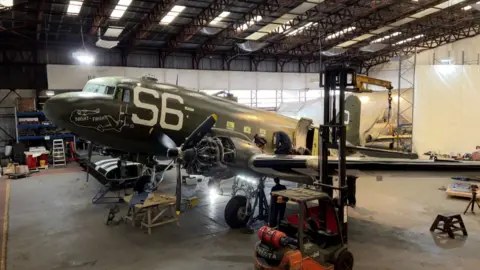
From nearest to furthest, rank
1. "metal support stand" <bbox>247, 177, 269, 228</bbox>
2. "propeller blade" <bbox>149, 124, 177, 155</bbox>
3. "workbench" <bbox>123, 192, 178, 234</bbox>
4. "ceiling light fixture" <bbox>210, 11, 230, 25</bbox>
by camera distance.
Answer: "workbench" <bbox>123, 192, 178, 234</bbox> → "metal support stand" <bbox>247, 177, 269, 228</bbox> → "propeller blade" <bbox>149, 124, 177, 155</bbox> → "ceiling light fixture" <bbox>210, 11, 230, 25</bbox>

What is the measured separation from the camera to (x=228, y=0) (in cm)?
2066

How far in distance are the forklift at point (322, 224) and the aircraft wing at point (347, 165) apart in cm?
55

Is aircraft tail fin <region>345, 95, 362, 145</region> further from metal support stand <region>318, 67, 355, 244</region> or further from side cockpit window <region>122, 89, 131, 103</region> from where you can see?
side cockpit window <region>122, 89, 131, 103</region>

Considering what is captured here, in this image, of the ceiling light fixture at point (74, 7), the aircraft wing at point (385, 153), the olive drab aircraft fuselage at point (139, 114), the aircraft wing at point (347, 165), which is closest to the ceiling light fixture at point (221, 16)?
the ceiling light fixture at point (74, 7)

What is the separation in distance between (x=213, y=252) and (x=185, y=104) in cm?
515

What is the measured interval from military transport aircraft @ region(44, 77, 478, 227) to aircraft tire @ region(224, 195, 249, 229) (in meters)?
0.03

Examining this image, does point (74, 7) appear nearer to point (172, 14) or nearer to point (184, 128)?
point (172, 14)

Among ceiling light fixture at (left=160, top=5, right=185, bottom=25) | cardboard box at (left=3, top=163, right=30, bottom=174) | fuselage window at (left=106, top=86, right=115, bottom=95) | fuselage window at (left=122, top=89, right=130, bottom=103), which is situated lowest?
cardboard box at (left=3, top=163, right=30, bottom=174)

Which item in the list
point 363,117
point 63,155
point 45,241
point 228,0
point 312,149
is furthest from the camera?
point 363,117

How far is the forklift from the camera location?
6.62 meters

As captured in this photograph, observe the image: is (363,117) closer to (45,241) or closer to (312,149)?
(312,149)

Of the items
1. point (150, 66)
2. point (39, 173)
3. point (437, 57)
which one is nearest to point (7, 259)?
point (39, 173)

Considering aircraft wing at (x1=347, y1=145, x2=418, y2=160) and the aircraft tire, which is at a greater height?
aircraft wing at (x1=347, y1=145, x2=418, y2=160)

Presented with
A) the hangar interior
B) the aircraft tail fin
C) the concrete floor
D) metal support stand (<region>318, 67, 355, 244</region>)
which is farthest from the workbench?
the aircraft tail fin
